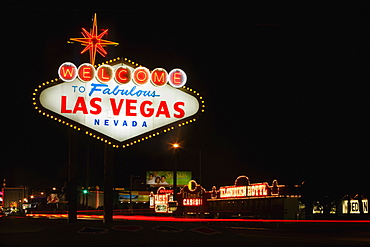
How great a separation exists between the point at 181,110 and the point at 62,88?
4.51 m

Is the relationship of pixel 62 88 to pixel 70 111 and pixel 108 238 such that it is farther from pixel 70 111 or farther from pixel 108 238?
pixel 108 238

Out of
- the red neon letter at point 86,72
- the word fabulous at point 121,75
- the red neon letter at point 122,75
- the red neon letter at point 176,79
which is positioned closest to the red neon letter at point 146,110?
the word fabulous at point 121,75

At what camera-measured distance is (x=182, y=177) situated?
98750 mm

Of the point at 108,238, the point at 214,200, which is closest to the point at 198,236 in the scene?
the point at 108,238

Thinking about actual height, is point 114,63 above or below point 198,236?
above

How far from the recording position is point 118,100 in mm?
18578

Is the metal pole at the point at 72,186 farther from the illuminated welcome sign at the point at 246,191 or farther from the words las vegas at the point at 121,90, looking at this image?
the illuminated welcome sign at the point at 246,191

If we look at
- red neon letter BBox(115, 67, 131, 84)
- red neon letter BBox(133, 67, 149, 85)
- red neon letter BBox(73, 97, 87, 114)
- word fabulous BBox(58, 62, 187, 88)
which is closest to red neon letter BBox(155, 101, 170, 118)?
word fabulous BBox(58, 62, 187, 88)

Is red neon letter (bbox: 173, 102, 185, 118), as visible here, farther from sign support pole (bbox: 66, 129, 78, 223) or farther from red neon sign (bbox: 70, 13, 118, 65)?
sign support pole (bbox: 66, 129, 78, 223)

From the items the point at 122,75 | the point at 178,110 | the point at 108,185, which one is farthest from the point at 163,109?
the point at 108,185

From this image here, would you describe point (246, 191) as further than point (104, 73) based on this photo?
Yes

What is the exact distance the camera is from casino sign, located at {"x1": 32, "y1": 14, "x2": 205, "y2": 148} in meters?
17.8

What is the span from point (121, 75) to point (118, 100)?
0.94 metres

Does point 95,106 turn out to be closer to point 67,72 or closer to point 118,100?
point 118,100
